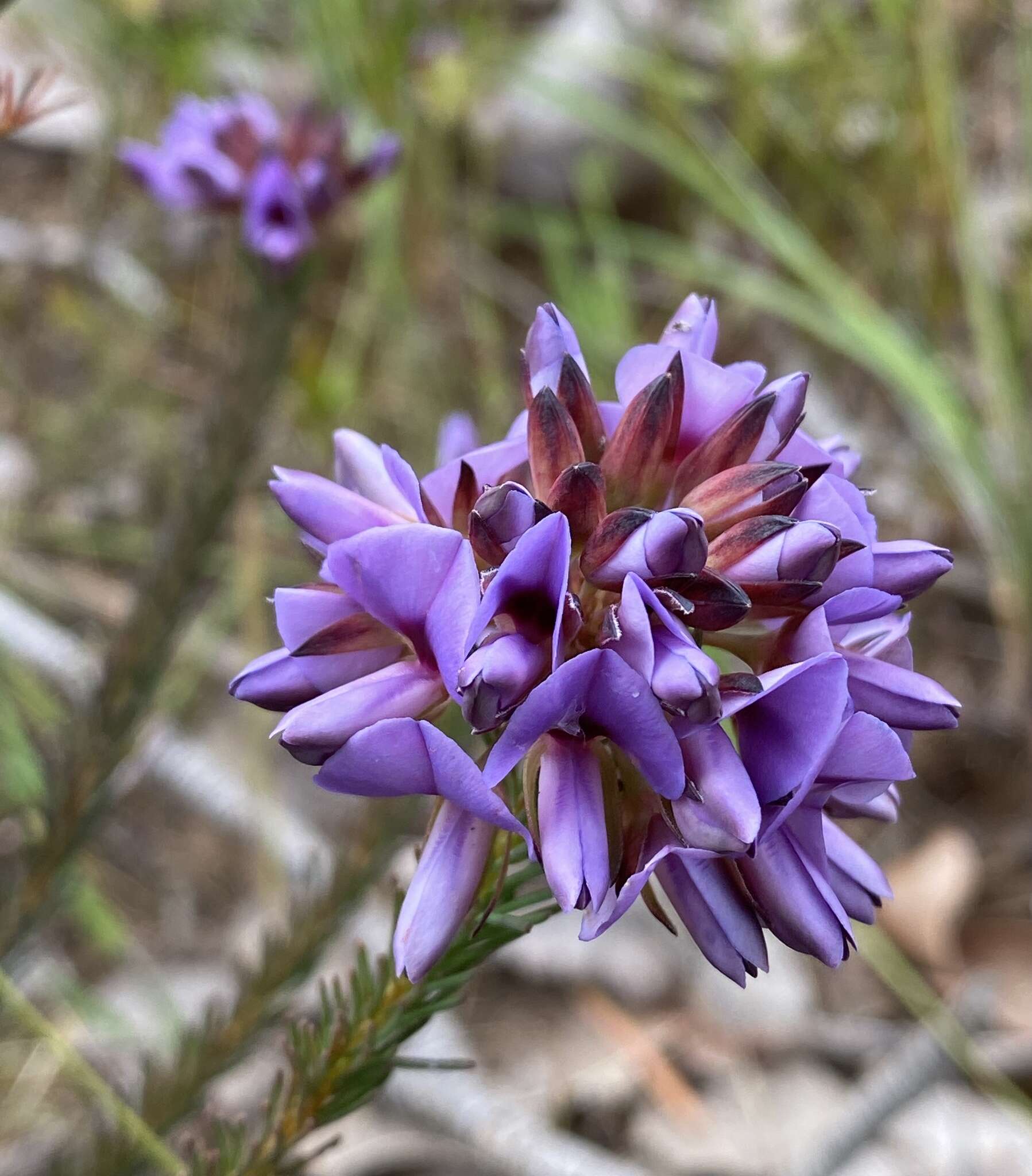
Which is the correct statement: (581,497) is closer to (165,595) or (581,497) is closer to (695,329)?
(695,329)

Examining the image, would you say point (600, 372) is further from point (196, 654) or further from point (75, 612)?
point (75, 612)

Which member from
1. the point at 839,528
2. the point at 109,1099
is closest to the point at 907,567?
the point at 839,528

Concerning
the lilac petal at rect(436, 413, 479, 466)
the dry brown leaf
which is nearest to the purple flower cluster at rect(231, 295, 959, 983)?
the lilac petal at rect(436, 413, 479, 466)

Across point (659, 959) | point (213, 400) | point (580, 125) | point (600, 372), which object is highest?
point (580, 125)

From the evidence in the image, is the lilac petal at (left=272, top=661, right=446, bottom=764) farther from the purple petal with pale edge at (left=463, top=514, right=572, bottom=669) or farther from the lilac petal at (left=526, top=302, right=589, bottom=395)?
the lilac petal at (left=526, top=302, right=589, bottom=395)

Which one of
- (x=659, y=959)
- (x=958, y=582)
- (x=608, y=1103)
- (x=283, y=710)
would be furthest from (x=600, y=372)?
(x=283, y=710)

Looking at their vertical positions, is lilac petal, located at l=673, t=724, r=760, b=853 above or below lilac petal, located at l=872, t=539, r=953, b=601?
below

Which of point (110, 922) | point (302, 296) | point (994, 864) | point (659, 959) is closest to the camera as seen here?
point (302, 296)
